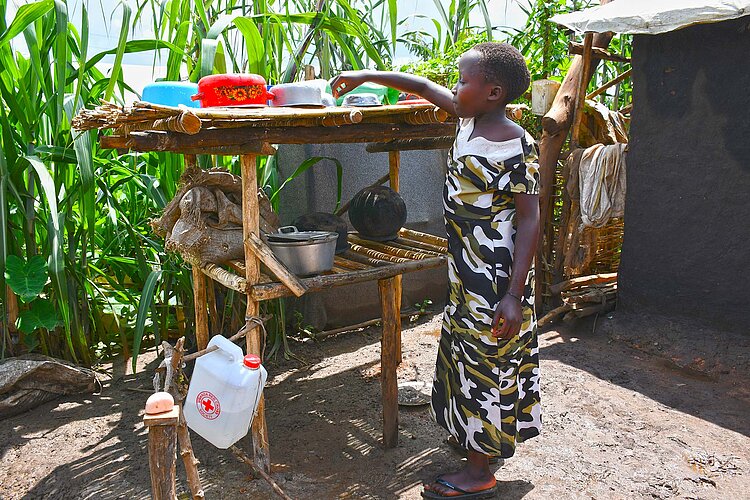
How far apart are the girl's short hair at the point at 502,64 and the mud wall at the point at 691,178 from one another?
218cm

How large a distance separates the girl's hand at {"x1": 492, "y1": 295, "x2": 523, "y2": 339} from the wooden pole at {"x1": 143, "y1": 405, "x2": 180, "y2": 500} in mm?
1163

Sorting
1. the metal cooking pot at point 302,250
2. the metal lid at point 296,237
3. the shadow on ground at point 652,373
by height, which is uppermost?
the metal lid at point 296,237

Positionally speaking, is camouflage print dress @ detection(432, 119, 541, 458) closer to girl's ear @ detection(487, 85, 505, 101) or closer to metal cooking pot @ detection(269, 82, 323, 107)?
girl's ear @ detection(487, 85, 505, 101)

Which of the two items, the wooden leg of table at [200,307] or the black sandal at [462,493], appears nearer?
the black sandal at [462,493]

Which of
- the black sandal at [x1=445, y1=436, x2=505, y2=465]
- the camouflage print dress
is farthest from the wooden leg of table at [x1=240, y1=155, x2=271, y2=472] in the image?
the black sandal at [x1=445, y1=436, x2=505, y2=465]

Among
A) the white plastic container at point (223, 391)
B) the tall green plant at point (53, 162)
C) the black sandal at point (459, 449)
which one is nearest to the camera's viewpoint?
the white plastic container at point (223, 391)

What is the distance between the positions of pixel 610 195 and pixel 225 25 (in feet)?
8.56

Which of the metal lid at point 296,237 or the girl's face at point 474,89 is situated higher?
the girl's face at point 474,89

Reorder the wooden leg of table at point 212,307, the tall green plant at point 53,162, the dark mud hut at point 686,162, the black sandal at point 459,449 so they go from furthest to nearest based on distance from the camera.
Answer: the dark mud hut at point 686,162, the wooden leg of table at point 212,307, the tall green plant at point 53,162, the black sandal at point 459,449

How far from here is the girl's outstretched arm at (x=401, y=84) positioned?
2463mm

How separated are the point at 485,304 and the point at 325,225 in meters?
1.03

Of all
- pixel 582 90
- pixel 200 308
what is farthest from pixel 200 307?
pixel 582 90

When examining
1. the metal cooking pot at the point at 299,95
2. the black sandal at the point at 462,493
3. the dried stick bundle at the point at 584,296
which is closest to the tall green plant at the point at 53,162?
the metal cooking pot at the point at 299,95

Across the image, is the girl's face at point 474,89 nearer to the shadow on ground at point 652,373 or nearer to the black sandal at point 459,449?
the black sandal at point 459,449
